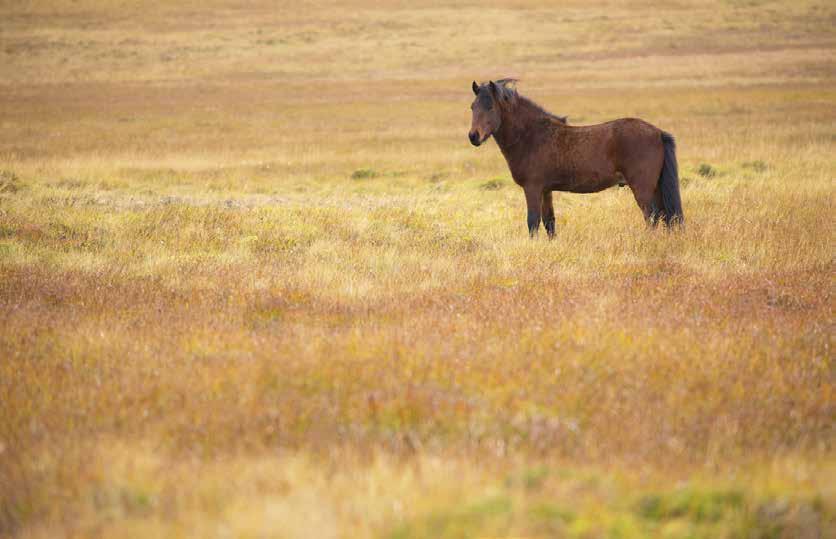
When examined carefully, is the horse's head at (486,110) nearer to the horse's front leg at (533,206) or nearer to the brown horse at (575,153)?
the brown horse at (575,153)

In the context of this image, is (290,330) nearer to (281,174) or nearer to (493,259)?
(493,259)

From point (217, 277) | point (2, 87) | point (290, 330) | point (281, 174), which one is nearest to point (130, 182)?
point (281, 174)

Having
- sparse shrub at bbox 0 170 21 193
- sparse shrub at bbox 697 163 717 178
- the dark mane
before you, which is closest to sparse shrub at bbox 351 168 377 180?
sparse shrub at bbox 0 170 21 193

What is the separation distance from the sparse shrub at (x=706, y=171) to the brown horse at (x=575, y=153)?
879cm

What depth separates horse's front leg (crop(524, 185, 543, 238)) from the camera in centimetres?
1133

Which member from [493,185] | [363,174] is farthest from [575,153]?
[363,174]

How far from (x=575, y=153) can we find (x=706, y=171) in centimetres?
979

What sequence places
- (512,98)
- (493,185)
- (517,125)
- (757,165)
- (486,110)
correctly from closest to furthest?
(486,110)
(512,98)
(517,125)
(493,185)
(757,165)

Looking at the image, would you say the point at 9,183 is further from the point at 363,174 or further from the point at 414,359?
the point at 414,359

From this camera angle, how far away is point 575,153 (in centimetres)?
1116

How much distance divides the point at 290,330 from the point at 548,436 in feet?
9.44

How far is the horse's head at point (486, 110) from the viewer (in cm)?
1104

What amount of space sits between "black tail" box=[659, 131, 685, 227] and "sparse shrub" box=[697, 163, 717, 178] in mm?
8678

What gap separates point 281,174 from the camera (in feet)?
78.1
